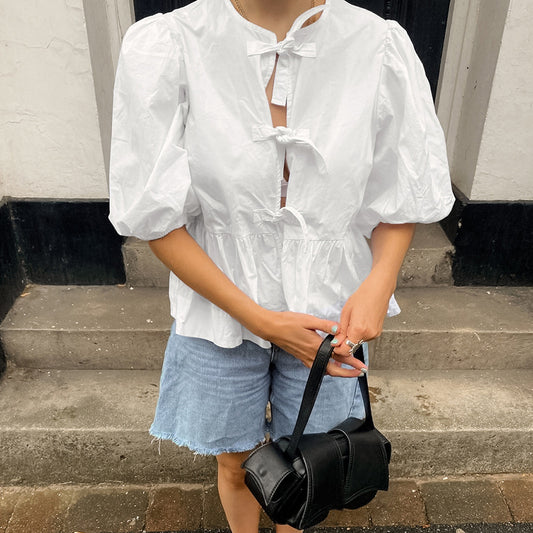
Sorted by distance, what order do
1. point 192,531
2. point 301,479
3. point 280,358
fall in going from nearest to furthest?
point 301,479
point 280,358
point 192,531

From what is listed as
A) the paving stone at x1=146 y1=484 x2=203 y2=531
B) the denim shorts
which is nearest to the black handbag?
the denim shorts

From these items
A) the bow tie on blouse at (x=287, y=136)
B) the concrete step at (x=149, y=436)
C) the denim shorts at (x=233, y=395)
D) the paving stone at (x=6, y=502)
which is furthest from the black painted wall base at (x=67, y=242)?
the bow tie on blouse at (x=287, y=136)

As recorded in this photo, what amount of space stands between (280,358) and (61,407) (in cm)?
134

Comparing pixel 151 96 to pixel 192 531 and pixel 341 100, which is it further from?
pixel 192 531

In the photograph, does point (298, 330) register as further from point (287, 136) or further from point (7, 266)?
point (7, 266)

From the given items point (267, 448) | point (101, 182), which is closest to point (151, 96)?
point (267, 448)

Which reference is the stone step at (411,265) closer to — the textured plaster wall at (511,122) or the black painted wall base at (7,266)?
the textured plaster wall at (511,122)

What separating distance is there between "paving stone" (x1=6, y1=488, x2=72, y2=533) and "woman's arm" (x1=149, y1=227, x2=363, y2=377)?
1.45m

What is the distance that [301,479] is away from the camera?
3.95 feet

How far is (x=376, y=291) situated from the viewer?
3.97 feet

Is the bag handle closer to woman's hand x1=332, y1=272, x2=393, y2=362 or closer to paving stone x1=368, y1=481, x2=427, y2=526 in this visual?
woman's hand x1=332, y1=272, x2=393, y2=362

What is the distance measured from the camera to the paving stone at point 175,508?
2076mm

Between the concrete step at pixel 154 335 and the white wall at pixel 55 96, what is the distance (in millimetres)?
561

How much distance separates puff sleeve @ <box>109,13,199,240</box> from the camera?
1.08 m
